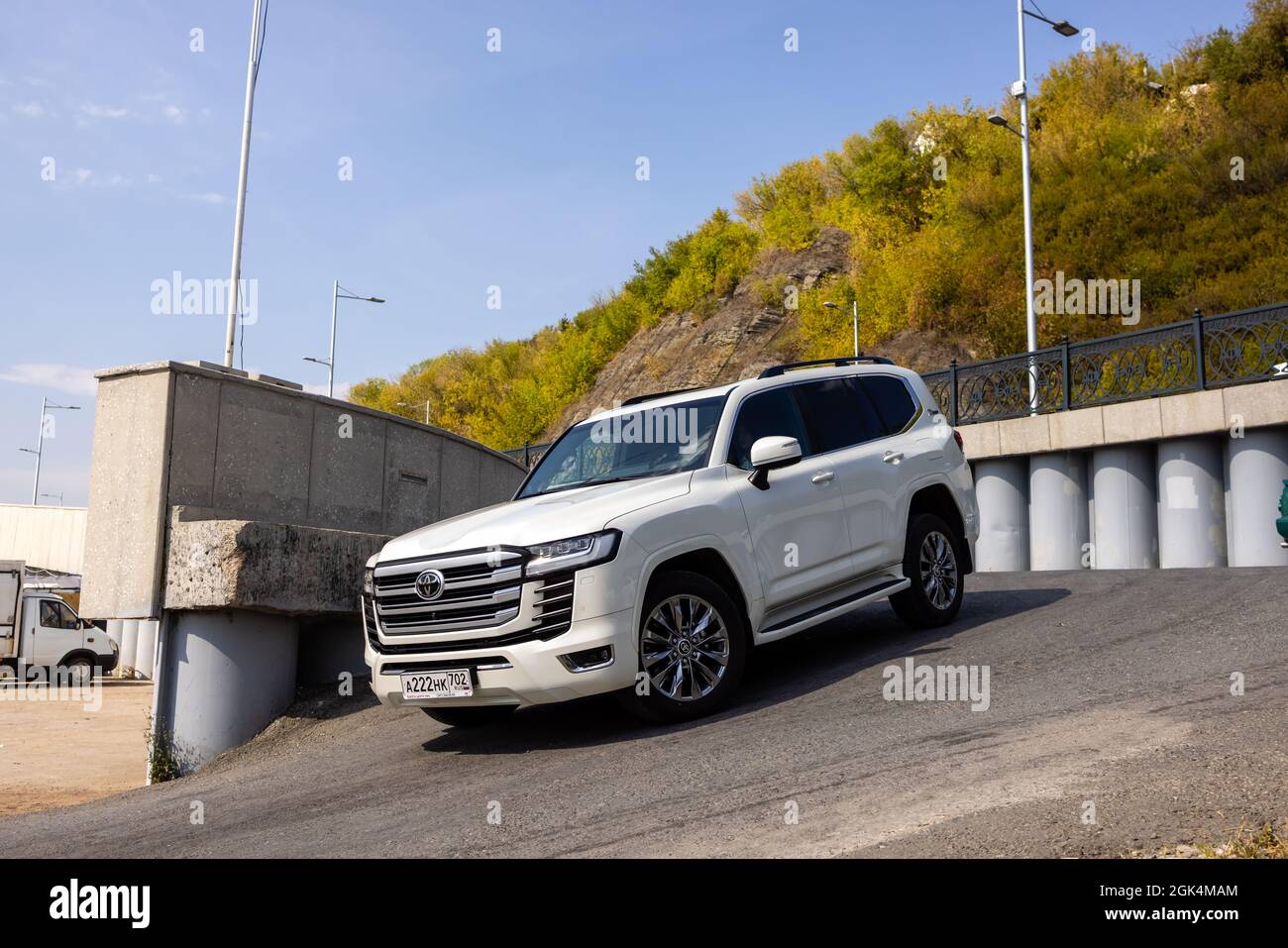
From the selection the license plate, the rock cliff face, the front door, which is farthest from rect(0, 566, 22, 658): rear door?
the rock cliff face

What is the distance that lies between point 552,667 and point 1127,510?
11.1 m

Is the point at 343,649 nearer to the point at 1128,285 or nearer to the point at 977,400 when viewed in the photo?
the point at 977,400

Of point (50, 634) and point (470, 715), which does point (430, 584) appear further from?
point (50, 634)

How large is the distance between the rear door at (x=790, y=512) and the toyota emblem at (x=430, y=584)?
195cm

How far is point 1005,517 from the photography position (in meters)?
16.8

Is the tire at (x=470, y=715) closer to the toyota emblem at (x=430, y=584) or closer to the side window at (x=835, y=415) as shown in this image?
the toyota emblem at (x=430, y=584)

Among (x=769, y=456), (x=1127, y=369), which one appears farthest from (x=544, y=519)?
(x=1127, y=369)

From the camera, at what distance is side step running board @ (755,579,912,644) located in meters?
7.33

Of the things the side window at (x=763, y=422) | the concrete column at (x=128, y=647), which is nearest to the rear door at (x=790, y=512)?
the side window at (x=763, y=422)

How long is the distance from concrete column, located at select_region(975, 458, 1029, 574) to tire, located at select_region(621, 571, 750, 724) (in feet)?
34.7

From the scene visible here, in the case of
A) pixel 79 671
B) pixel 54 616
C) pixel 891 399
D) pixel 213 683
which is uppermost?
pixel 891 399
